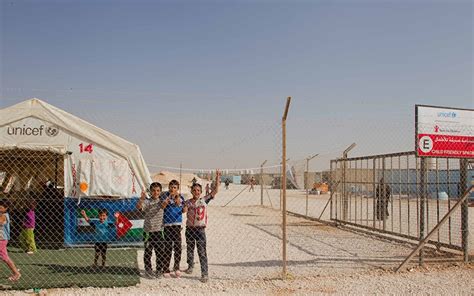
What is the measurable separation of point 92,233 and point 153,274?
3.16 metres

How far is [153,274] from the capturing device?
24.0ft

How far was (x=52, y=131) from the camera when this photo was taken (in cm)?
956

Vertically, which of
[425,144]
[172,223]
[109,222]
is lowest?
[109,222]

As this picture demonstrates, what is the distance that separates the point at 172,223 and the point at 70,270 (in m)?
1.98

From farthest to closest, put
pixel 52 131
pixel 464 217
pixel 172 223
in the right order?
1. pixel 52 131
2. pixel 464 217
3. pixel 172 223

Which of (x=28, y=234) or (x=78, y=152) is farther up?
(x=78, y=152)

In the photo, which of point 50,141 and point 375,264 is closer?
point 375,264

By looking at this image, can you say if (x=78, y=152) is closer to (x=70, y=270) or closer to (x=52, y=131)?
(x=52, y=131)

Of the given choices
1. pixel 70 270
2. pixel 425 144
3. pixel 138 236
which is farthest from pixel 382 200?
pixel 70 270

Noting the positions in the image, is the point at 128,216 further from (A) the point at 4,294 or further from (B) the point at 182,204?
(A) the point at 4,294

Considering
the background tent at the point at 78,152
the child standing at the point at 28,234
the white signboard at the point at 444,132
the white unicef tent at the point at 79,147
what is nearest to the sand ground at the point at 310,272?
the background tent at the point at 78,152

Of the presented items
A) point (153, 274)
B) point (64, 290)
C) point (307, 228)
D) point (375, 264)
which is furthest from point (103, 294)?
point (307, 228)

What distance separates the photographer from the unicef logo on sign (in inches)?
375

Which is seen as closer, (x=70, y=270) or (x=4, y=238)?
(x=4, y=238)
